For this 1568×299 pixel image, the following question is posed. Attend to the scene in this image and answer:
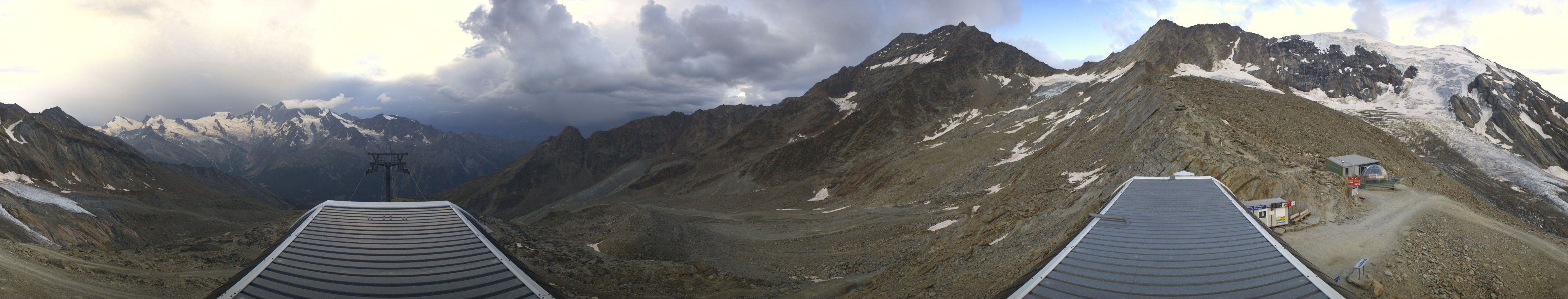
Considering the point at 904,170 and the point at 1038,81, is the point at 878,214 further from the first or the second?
the point at 1038,81

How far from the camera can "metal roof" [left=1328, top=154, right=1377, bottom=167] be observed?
2600 cm

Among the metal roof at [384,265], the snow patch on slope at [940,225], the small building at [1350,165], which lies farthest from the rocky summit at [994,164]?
the metal roof at [384,265]

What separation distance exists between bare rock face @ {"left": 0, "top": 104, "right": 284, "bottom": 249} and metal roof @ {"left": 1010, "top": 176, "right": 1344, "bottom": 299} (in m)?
36.0

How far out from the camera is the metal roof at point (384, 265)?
1111cm

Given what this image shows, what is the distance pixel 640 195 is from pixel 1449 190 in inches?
4414

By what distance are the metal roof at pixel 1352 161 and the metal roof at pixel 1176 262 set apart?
716 inches

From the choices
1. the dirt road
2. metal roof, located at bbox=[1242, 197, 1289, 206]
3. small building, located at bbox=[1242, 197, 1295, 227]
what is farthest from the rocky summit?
metal roof, located at bbox=[1242, 197, 1289, 206]

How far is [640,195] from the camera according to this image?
391 ft

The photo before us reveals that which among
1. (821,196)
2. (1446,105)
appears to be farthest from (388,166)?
(1446,105)

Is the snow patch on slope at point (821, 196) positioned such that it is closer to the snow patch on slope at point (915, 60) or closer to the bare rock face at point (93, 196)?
the bare rock face at point (93, 196)

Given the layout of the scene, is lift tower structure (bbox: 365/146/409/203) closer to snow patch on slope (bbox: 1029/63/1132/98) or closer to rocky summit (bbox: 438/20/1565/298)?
rocky summit (bbox: 438/20/1565/298)

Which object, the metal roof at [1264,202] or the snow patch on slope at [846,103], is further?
the snow patch on slope at [846,103]

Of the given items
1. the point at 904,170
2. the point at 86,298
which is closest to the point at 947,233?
the point at 86,298

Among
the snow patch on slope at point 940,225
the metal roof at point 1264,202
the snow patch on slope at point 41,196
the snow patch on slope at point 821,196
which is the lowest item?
the snow patch on slope at point 821,196
